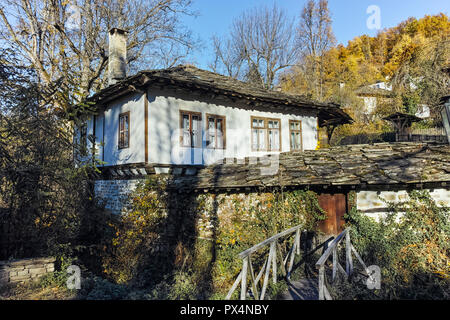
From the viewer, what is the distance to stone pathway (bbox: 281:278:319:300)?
5.16 meters

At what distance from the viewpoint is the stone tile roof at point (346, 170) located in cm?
720

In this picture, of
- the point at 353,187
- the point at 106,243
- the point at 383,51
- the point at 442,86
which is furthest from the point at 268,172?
the point at 383,51

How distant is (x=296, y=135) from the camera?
43.4ft

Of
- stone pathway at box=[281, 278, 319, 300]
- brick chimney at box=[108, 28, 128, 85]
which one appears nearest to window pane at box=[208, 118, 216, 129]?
brick chimney at box=[108, 28, 128, 85]

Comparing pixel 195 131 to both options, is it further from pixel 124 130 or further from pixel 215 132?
pixel 124 130

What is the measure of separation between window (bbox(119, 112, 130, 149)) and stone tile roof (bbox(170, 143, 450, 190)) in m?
2.29

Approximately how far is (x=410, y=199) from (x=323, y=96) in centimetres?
2223

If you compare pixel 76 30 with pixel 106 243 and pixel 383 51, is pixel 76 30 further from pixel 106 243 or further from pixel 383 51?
pixel 383 51

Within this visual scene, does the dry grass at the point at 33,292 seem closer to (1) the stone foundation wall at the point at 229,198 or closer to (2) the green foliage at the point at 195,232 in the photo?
(2) the green foliage at the point at 195,232

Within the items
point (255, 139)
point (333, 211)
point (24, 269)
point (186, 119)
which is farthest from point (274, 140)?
point (24, 269)

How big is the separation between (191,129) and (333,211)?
5.40m

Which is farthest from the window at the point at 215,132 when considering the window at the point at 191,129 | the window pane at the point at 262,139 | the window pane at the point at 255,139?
the window pane at the point at 262,139

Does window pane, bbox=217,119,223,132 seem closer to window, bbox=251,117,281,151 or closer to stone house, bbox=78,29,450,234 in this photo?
stone house, bbox=78,29,450,234

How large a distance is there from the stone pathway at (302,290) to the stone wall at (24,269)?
5.24 m
